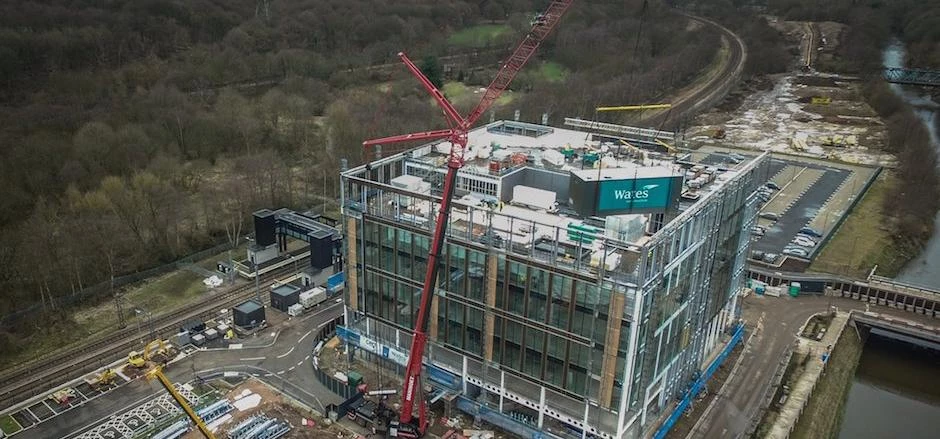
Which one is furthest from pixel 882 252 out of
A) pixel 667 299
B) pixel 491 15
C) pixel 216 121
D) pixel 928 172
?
pixel 491 15

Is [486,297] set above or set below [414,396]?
above

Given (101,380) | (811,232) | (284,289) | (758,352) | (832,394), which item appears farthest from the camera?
(811,232)

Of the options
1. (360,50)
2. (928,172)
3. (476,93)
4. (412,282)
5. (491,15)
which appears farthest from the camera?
(491,15)

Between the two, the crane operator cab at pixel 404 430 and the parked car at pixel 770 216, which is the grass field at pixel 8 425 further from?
the parked car at pixel 770 216

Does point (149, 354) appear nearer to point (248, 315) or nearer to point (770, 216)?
point (248, 315)

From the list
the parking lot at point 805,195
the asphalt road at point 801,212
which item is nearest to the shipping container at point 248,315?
the parking lot at point 805,195

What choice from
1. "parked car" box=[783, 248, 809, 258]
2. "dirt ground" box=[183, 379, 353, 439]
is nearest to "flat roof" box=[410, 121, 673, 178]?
"dirt ground" box=[183, 379, 353, 439]

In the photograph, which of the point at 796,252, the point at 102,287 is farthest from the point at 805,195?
the point at 102,287

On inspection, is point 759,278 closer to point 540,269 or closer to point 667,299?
point 667,299
